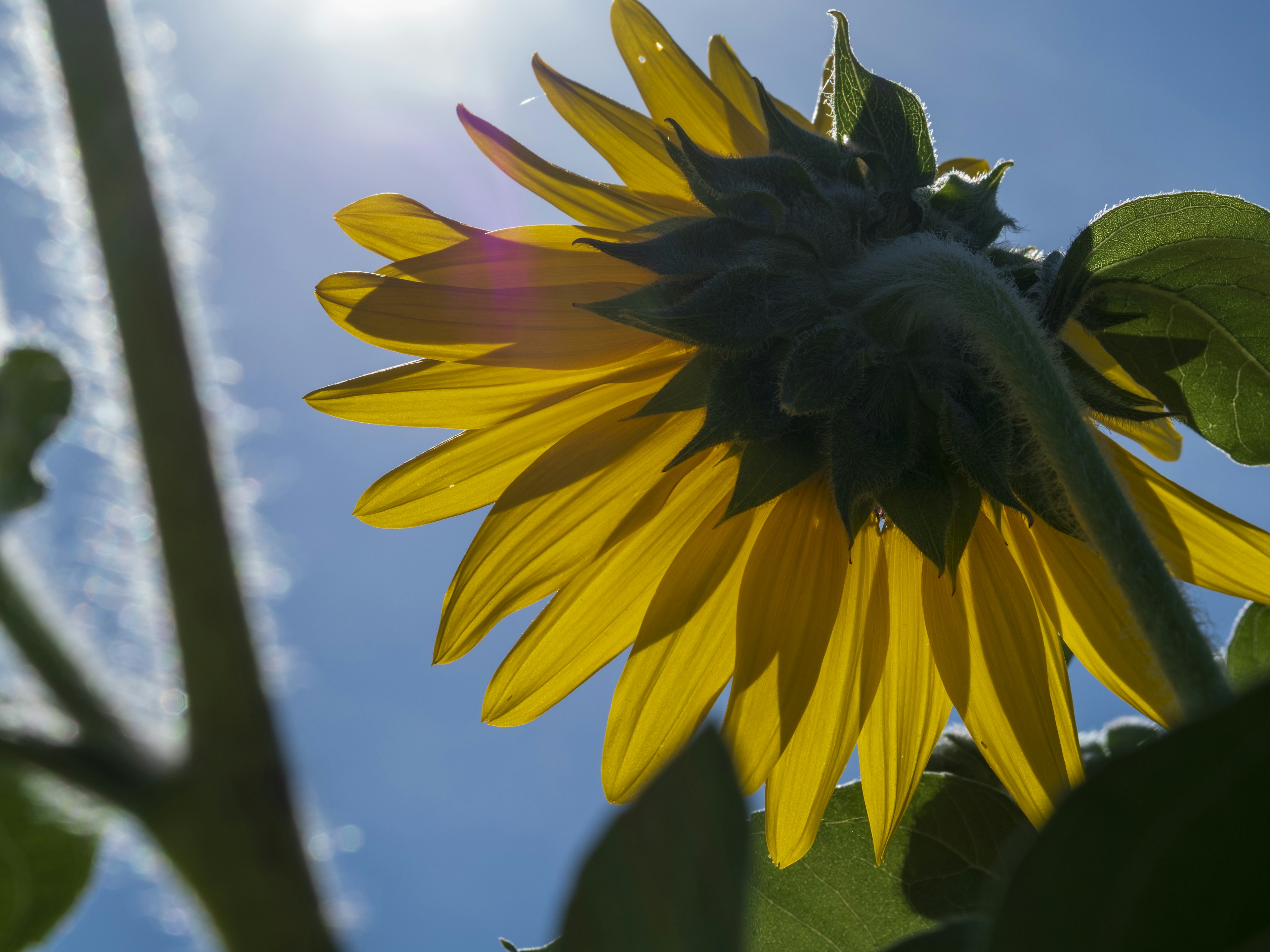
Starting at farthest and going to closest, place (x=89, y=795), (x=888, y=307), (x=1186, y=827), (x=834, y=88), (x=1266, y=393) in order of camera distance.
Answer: (x=834, y=88), (x=1266, y=393), (x=888, y=307), (x=89, y=795), (x=1186, y=827)

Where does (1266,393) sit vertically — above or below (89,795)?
above

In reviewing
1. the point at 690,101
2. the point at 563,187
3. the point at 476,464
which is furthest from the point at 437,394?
the point at 690,101

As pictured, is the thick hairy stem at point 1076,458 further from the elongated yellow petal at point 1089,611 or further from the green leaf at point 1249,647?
the green leaf at point 1249,647

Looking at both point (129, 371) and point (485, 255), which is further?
point (485, 255)

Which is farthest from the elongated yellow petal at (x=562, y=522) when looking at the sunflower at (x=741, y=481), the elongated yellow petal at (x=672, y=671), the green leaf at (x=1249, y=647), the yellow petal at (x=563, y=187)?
the green leaf at (x=1249, y=647)

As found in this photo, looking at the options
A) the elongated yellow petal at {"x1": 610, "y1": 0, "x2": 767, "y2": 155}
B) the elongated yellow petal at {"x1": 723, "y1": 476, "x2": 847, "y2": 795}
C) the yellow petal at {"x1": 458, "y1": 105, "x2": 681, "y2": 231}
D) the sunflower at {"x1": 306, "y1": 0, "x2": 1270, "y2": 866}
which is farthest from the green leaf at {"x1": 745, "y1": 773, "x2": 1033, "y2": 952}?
the elongated yellow petal at {"x1": 610, "y1": 0, "x2": 767, "y2": 155}

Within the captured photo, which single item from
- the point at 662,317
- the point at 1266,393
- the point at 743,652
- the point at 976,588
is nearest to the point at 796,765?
the point at 743,652

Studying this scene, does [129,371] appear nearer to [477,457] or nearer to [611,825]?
[477,457]

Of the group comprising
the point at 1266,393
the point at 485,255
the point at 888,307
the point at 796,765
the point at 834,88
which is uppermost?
the point at 834,88

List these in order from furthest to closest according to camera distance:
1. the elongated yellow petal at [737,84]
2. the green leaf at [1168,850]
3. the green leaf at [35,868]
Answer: the elongated yellow petal at [737,84] < the green leaf at [35,868] < the green leaf at [1168,850]
